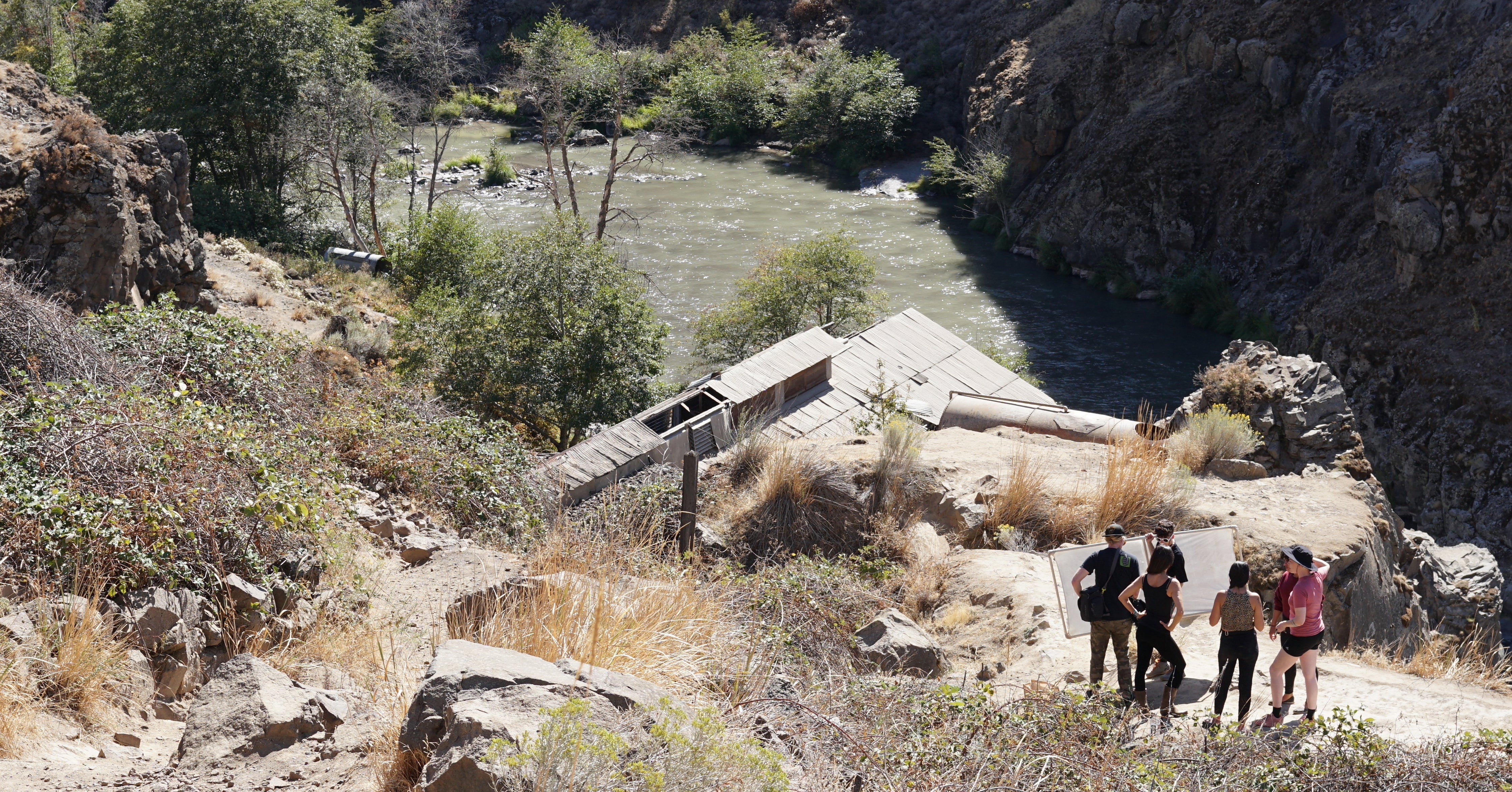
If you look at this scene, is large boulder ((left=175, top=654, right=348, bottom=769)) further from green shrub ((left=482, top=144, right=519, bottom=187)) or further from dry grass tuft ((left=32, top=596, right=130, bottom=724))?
green shrub ((left=482, top=144, right=519, bottom=187))

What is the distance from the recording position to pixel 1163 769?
5.39 metres

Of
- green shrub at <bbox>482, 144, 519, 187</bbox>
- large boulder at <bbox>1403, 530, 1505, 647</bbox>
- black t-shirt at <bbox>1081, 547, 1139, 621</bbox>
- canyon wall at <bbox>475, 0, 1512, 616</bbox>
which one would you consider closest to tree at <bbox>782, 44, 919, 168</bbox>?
canyon wall at <bbox>475, 0, 1512, 616</bbox>

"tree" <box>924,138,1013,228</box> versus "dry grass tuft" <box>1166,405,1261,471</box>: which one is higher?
"tree" <box>924,138,1013,228</box>

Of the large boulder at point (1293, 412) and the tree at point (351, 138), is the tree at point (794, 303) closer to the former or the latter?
the tree at point (351, 138)

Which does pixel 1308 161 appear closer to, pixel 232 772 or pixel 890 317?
pixel 890 317

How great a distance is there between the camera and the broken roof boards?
13.0 meters

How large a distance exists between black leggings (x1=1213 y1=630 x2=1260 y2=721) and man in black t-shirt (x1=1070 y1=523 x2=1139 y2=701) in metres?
0.59

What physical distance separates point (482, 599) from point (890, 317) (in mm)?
15372

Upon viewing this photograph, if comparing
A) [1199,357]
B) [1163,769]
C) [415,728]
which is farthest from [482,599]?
[1199,357]

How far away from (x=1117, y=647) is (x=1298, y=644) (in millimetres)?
1143

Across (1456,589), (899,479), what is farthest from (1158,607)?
(1456,589)

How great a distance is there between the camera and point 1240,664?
6.89 metres

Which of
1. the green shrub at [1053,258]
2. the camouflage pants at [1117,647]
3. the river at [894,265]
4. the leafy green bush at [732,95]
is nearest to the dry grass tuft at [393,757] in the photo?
the camouflage pants at [1117,647]

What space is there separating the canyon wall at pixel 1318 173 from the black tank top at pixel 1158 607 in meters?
Answer: 16.9
